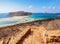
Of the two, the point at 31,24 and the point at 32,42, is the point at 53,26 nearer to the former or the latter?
the point at 32,42

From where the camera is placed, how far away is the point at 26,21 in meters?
10.6

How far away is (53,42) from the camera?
4.32 metres

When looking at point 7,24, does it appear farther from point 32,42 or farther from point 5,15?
point 32,42

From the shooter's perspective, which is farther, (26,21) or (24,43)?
(26,21)

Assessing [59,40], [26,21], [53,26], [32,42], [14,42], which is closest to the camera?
[59,40]

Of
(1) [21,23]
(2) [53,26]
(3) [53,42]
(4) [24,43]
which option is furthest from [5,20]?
(3) [53,42]

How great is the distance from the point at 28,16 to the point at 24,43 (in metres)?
7.51

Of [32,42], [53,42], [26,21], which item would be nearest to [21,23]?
[26,21]

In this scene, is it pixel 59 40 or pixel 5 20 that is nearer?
pixel 59 40

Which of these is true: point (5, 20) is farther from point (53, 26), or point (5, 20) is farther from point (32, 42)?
point (32, 42)

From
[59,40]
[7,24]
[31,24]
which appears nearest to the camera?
[59,40]

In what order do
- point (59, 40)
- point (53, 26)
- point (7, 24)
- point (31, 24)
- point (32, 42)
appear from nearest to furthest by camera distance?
point (59, 40), point (32, 42), point (53, 26), point (7, 24), point (31, 24)

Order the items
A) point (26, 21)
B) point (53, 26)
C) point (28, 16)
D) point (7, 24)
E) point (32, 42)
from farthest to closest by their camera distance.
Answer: point (28, 16)
point (26, 21)
point (7, 24)
point (53, 26)
point (32, 42)

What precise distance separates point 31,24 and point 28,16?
2.55 metres
